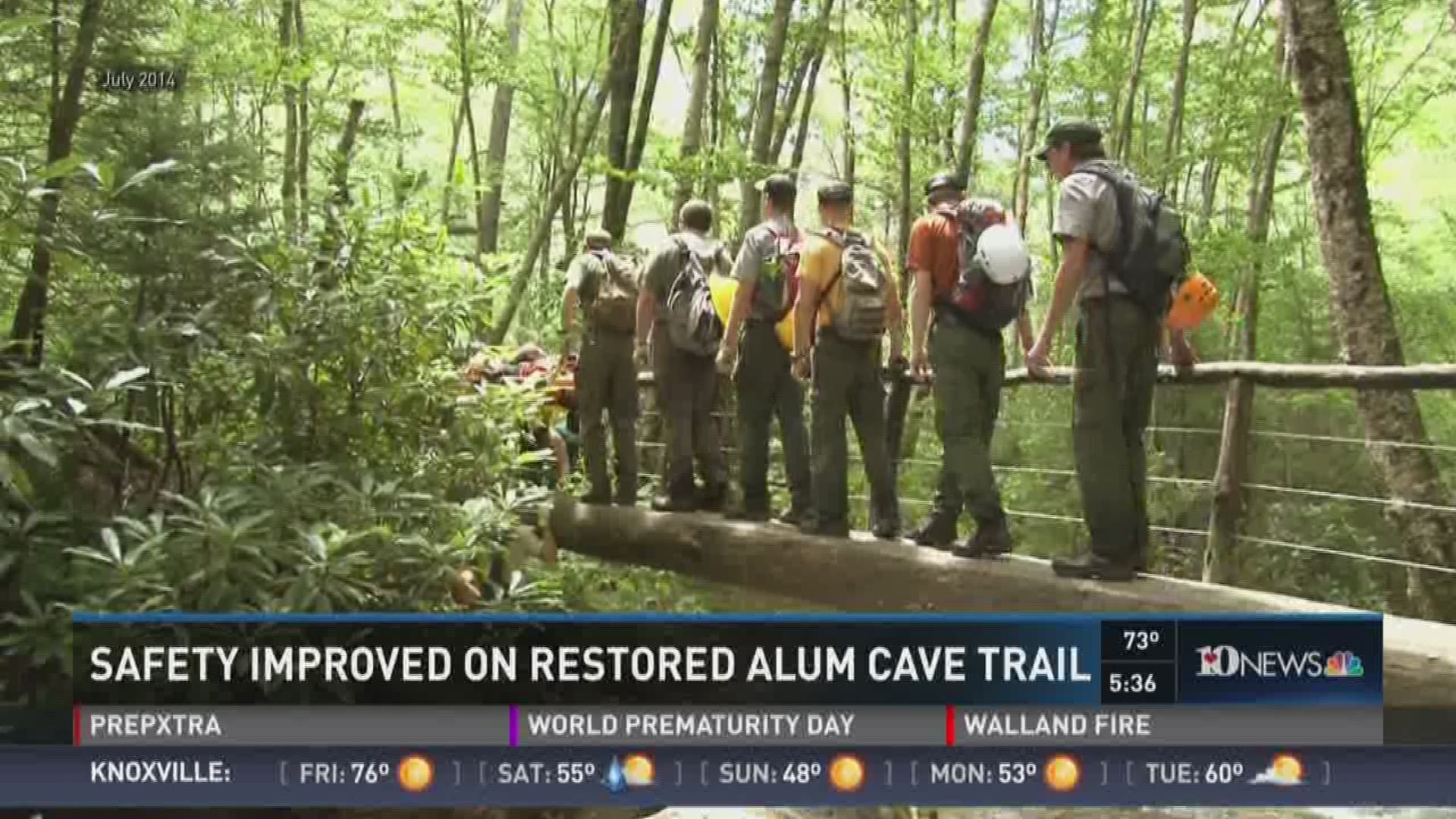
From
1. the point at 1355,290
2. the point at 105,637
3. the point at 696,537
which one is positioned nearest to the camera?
the point at 105,637

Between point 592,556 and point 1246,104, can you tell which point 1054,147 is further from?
point 1246,104

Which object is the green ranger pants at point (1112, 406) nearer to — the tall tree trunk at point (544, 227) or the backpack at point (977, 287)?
the backpack at point (977, 287)

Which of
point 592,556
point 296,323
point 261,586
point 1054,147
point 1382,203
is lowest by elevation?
point 592,556

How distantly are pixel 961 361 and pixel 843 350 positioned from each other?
616mm

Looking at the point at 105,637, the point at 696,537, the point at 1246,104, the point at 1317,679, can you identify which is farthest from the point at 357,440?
the point at 1246,104

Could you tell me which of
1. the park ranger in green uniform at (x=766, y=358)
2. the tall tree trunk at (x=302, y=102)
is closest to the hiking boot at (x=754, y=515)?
the park ranger in green uniform at (x=766, y=358)

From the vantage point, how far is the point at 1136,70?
1143cm

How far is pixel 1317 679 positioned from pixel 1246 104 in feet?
33.5

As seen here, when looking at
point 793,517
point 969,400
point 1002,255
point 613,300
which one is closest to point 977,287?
point 1002,255

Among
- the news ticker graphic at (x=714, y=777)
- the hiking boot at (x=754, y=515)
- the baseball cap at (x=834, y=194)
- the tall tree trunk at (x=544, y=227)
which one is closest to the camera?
the news ticker graphic at (x=714, y=777)

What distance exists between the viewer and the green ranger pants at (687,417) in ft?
19.0

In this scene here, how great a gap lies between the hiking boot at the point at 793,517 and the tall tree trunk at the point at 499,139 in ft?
24.5

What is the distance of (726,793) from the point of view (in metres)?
2.38

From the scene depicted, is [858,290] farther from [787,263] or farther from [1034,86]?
[1034,86]
